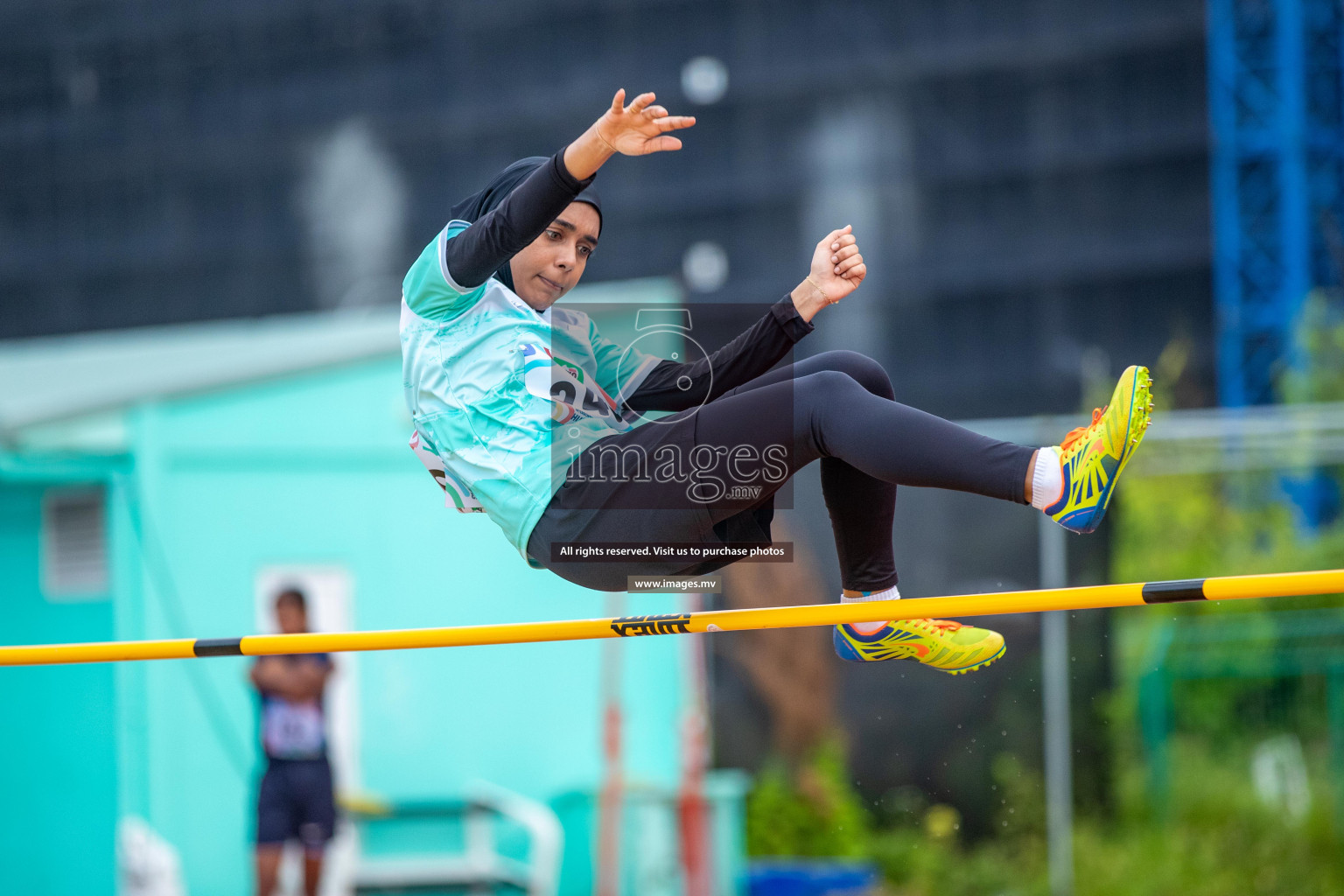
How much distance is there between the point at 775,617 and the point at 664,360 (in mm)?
599

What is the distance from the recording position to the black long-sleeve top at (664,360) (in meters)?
2.42

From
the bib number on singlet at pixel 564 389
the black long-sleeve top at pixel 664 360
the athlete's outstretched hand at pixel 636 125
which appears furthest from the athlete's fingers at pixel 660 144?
the bib number on singlet at pixel 564 389

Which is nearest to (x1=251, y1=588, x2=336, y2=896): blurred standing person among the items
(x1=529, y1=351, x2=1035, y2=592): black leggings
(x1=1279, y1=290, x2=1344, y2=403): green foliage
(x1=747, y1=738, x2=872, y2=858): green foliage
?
(x1=747, y1=738, x2=872, y2=858): green foliage

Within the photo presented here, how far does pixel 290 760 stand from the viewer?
5102 millimetres

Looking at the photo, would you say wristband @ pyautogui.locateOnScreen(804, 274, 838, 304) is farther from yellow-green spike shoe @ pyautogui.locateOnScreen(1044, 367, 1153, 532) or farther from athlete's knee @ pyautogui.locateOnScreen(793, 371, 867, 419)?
yellow-green spike shoe @ pyautogui.locateOnScreen(1044, 367, 1153, 532)

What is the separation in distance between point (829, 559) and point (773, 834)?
1.29 m

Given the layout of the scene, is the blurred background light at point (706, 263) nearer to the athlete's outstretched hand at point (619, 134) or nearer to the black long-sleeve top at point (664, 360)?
the black long-sleeve top at point (664, 360)

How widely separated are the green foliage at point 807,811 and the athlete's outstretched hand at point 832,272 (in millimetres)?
3934

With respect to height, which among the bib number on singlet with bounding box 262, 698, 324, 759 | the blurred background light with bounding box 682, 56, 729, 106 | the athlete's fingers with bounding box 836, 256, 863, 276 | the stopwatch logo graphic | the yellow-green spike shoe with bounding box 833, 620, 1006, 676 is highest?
Result: the blurred background light with bounding box 682, 56, 729, 106

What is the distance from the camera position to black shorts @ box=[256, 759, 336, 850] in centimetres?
510

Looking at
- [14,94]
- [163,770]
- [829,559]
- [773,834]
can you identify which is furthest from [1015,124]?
[14,94]

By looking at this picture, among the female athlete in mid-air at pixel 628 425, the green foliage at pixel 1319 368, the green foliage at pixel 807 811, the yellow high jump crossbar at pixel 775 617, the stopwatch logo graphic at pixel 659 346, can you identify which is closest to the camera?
the female athlete in mid-air at pixel 628 425

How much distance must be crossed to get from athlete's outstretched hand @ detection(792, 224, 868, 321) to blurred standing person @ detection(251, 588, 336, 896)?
2.92m

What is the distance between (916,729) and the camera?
6.17m
